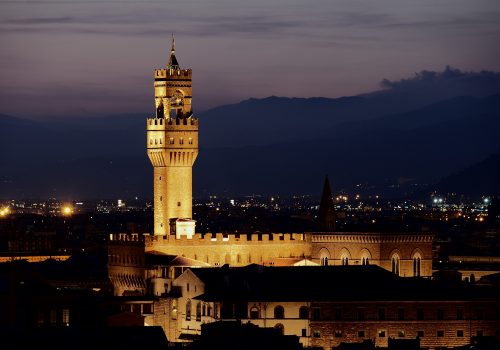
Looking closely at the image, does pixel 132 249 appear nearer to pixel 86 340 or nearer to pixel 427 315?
pixel 427 315

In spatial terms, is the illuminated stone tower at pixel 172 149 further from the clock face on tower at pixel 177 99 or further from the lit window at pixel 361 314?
the lit window at pixel 361 314

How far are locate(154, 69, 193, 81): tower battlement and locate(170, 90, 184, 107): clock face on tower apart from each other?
752mm

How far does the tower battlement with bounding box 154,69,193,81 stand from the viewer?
114 metres

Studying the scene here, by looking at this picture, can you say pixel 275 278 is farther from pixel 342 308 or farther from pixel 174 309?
pixel 174 309

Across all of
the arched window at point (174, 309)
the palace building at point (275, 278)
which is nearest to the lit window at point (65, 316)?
the palace building at point (275, 278)

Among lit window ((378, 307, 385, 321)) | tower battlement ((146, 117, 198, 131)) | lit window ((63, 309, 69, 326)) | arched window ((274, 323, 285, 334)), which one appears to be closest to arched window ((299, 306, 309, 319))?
arched window ((274, 323, 285, 334))

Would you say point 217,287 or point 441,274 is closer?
point 217,287

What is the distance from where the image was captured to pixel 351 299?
311ft

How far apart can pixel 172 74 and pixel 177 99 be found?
126 cm

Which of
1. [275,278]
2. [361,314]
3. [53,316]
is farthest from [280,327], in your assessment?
[53,316]

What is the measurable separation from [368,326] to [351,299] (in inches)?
55.1

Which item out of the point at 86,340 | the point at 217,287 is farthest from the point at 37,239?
the point at 86,340

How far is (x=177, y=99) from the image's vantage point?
113875 mm

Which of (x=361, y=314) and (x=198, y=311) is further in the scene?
(x=198, y=311)
